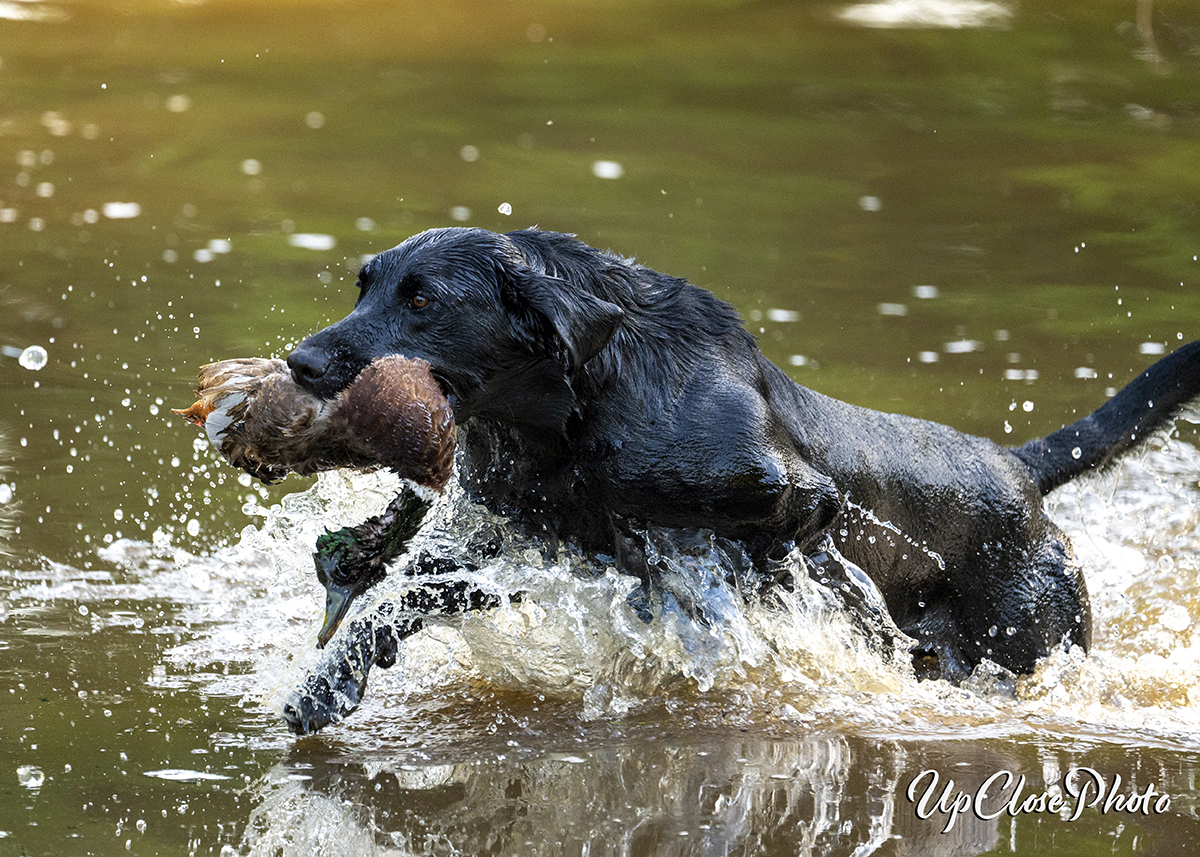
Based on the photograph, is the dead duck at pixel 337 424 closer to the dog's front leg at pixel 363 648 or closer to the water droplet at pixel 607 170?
the dog's front leg at pixel 363 648

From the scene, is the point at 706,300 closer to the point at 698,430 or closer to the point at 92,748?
the point at 698,430

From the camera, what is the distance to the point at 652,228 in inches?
373

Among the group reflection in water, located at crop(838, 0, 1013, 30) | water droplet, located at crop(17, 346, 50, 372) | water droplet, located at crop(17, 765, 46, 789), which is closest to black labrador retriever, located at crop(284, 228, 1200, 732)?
water droplet, located at crop(17, 765, 46, 789)

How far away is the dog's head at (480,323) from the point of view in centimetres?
394

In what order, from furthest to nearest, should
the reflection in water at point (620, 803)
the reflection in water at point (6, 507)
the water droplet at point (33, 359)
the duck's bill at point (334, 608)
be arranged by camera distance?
the water droplet at point (33, 359)
the reflection in water at point (6, 507)
the duck's bill at point (334, 608)
the reflection in water at point (620, 803)

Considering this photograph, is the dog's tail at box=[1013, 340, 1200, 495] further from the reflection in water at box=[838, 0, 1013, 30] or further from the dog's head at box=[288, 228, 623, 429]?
the reflection in water at box=[838, 0, 1013, 30]

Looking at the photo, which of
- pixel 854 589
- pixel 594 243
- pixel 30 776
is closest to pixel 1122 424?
pixel 854 589

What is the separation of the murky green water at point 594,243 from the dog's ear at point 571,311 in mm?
818

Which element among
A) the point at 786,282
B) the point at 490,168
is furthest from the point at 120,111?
the point at 786,282

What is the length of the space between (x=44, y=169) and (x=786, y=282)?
4.90m

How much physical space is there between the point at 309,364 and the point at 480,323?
446 millimetres

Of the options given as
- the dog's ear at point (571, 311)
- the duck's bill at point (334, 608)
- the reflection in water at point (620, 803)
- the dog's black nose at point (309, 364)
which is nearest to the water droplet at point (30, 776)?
the reflection in water at point (620, 803)

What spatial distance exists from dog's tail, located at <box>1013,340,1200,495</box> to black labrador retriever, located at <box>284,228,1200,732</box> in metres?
0.25

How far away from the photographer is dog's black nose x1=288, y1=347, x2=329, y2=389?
3814mm
